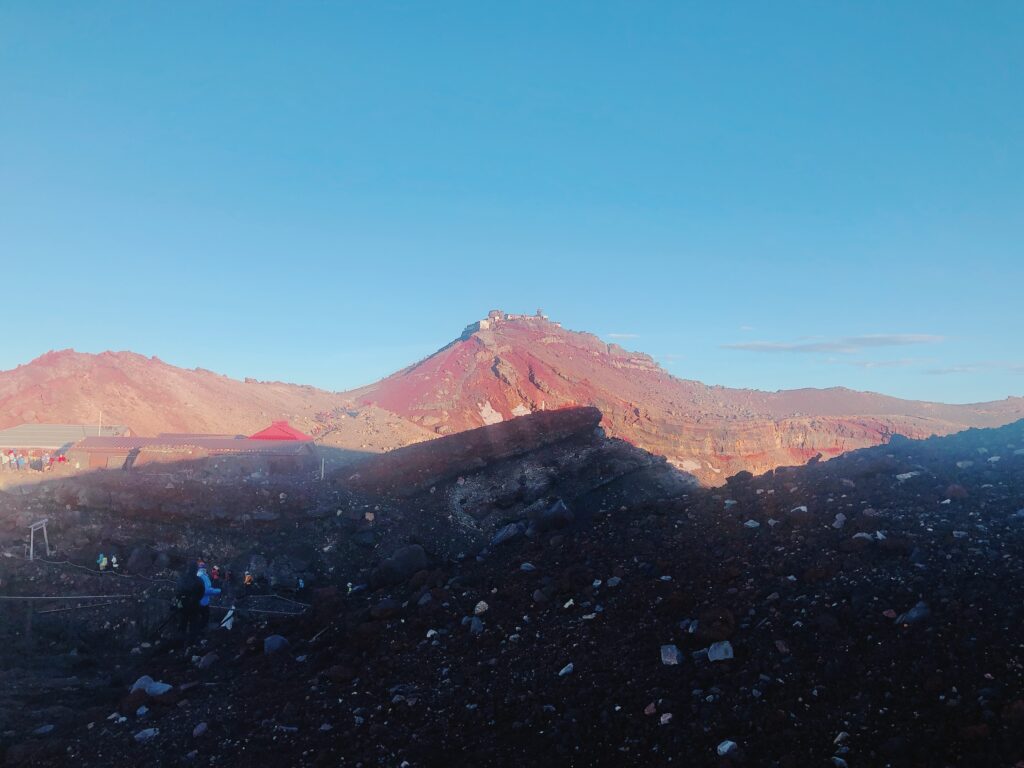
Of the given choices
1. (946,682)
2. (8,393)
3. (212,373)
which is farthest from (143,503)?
(212,373)

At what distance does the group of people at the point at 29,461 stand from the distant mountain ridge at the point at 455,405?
14839mm

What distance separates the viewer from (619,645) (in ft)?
21.9

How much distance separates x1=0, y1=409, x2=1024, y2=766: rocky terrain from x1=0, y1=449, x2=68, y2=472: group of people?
11608 mm

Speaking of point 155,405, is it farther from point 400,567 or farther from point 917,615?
point 917,615

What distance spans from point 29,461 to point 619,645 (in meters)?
29.7

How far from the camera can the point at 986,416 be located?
3305 inches

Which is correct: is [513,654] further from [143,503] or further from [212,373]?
[212,373]

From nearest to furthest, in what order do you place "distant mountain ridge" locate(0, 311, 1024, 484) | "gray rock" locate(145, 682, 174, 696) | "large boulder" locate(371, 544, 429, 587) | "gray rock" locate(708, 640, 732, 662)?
"gray rock" locate(708, 640, 732, 662) → "gray rock" locate(145, 682, 174, 696) → "large boulder" locate(371, 544, 429, 587) → "distant mountain ridge" locate(0, 311, 1024, 484)

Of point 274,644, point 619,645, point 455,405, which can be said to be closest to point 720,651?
point 619,645

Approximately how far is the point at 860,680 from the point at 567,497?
48.2 ft

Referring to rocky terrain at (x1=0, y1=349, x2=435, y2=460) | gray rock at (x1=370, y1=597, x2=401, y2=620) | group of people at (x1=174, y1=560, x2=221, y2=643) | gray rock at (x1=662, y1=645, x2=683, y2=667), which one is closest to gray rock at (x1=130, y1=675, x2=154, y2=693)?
group of people at (x1=174, y1=560, x2=221, y2=643)

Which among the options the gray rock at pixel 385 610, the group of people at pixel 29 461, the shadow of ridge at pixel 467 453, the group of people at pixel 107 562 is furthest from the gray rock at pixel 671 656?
the group of people at pixel 29 461

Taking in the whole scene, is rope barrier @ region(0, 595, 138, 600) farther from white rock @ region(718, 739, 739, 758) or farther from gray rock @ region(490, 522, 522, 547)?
white rock @ region(718, 739, 739, 758)

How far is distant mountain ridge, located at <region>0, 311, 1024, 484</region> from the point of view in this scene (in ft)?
143
